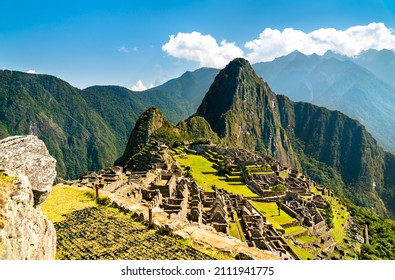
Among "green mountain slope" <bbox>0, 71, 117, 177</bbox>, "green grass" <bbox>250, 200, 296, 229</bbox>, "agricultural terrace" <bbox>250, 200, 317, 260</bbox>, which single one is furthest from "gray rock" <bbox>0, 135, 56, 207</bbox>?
"green mountain slope" <bbox>0, 71, 117, 177</bbox>

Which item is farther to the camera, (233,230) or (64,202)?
(233,230)

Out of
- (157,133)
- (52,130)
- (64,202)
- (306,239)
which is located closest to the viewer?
(64,202)

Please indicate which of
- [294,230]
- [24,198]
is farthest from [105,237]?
[294,230]

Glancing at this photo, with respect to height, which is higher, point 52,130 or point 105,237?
point 52,130

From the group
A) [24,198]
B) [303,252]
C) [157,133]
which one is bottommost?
[303,252]

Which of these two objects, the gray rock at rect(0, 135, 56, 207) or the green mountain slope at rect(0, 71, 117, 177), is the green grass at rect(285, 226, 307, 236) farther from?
the green mountain slope at rect(0, 71, 117, 177)

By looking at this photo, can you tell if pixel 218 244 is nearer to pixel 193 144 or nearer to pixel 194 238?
pixel 194 238

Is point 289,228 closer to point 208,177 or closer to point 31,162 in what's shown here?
point 208,177
